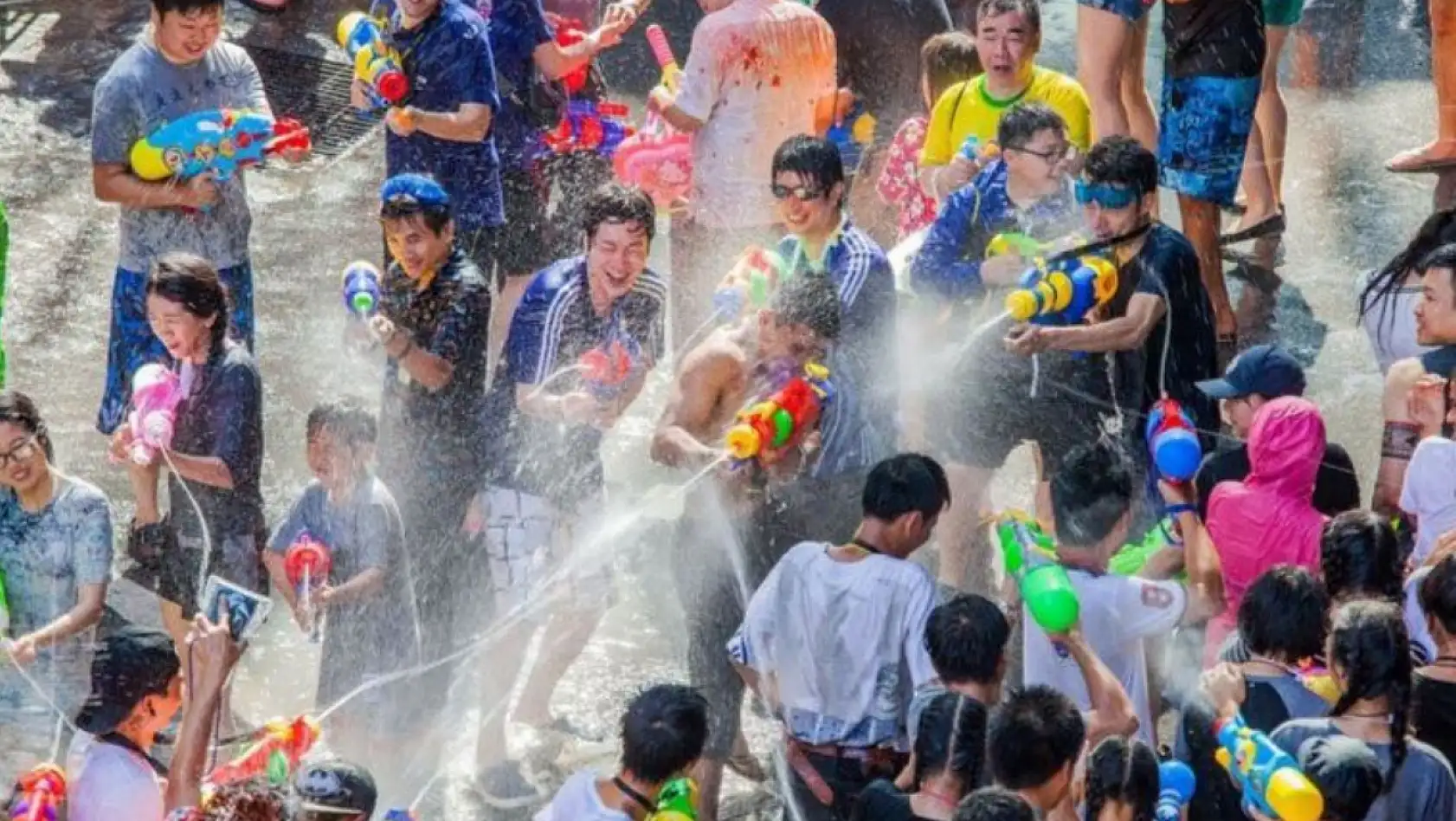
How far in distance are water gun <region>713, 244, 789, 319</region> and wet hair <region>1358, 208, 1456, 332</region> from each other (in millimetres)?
1986

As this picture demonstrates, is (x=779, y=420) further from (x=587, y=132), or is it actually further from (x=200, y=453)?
(x=587, y=132)

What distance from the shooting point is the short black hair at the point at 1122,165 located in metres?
8.11

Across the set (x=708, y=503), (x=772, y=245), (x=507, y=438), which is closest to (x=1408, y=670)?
(x=708, y=503)

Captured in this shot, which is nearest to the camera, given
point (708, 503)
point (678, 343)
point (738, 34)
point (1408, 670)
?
point (1408, 670)

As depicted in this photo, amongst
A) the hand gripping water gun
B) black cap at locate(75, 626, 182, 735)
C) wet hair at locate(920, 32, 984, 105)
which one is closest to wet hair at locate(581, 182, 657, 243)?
the hand gripping water gun

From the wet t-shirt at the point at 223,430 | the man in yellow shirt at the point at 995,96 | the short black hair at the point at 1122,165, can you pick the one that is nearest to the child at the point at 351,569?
the wet t-shirt at the point at 223,430

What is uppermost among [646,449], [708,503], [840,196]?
[840,196]

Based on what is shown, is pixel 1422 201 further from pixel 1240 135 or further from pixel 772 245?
pixel 772 245

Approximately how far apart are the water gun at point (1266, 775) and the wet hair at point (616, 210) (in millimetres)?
2766

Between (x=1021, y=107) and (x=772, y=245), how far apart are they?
1.41 m

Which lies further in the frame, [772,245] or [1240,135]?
[1240,135]

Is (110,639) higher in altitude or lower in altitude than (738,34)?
lower

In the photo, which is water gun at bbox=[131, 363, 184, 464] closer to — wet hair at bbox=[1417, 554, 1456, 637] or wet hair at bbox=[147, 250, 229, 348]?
wet hair at bbox=[147, 250, 229, 348]

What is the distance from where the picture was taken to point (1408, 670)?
6.23 meters
